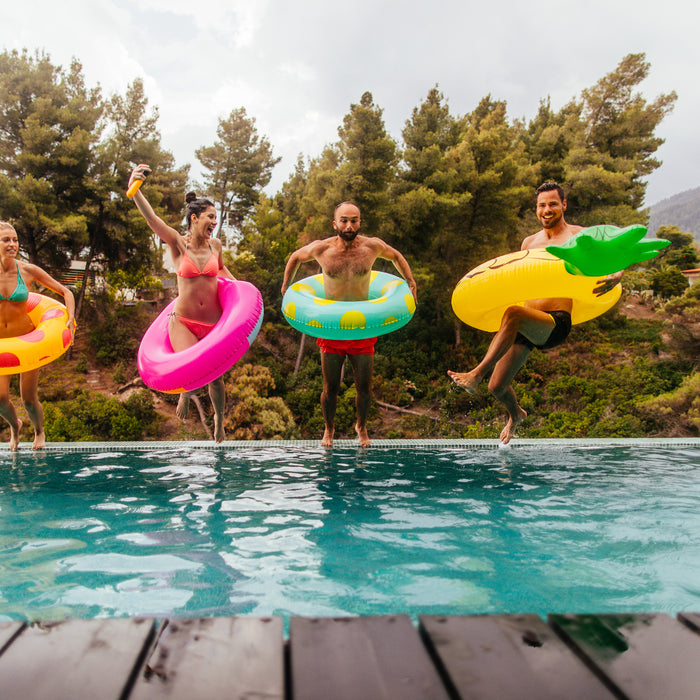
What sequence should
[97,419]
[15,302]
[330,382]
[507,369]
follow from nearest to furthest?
[507,369]
[15,302]
[330,382]
[97,419]

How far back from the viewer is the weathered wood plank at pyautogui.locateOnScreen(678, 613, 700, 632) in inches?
51.4

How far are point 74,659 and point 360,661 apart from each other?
0.62 m

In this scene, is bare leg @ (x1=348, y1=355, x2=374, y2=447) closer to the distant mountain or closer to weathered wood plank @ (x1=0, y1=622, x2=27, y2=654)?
weathered wood plank @ (x1=0, y1=622, x2=27, y2=654)

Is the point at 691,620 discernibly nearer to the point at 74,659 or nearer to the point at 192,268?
the point at 74,659

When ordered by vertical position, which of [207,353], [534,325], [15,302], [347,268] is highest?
[347,268]

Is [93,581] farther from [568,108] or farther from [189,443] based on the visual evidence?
[568,108]

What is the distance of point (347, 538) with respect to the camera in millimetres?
2859

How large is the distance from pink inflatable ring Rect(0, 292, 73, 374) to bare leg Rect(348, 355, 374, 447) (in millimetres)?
2983

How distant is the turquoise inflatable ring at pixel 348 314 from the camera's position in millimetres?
5219

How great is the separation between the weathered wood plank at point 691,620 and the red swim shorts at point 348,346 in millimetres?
4387

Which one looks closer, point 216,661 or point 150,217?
point 216,661

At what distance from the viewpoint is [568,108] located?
23156 mm

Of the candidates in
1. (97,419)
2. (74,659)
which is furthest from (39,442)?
(97,419)

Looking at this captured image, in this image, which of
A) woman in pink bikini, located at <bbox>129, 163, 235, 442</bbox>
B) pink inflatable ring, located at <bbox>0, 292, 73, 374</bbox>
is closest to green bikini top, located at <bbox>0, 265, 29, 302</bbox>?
pink inflatable ring, located at <bbox>0, 292, 73, 374</bbox>
